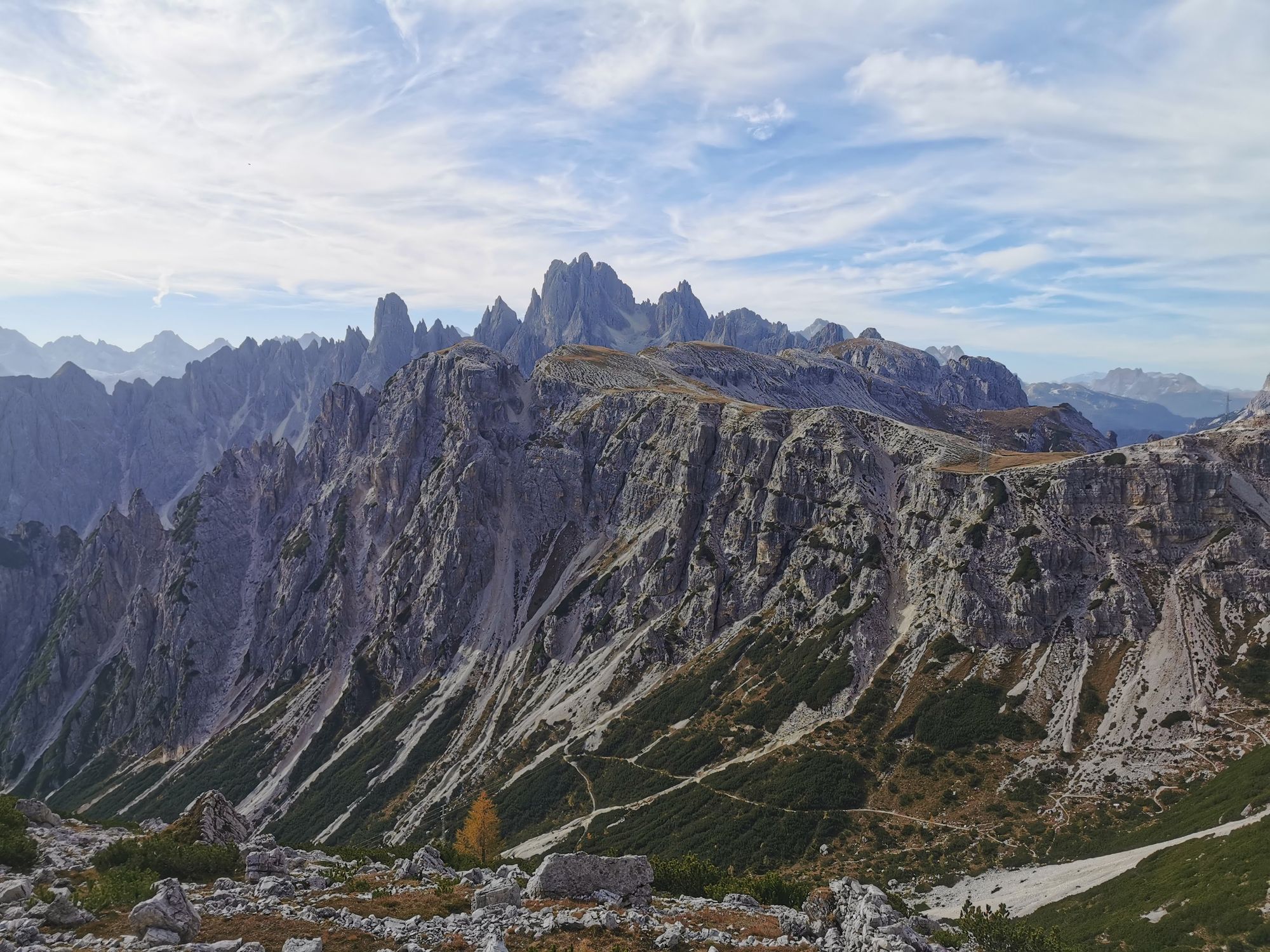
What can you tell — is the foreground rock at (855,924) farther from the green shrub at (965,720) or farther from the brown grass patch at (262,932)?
the green shrub at (965,720)

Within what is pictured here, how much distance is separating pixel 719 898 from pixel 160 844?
38555mm

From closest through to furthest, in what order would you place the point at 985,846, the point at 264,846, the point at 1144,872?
1. the point at 264,846
2. the point at 1144,872
3. the point at 985,846

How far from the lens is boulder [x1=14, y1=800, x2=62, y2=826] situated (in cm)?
5106

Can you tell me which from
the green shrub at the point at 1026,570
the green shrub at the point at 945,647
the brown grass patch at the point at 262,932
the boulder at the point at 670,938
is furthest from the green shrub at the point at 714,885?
the green shrub at the point at 1026,570

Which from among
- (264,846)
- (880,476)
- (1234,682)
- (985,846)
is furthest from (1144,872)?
(880,476)

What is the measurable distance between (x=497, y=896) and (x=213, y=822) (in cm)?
3185

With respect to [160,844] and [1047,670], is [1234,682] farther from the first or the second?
[160,844]

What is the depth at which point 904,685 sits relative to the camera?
422 feet

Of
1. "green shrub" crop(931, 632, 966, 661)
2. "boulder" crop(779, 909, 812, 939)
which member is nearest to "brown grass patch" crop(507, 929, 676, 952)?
"boulder" crop(779, 909, 812, 939)

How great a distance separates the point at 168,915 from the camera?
27.1 metres

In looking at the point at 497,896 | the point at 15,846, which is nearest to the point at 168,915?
the point at 497,896

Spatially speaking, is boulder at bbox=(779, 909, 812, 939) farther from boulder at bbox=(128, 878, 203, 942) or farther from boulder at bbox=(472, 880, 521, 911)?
boulder at bbox=(128, 878, 203, 942)

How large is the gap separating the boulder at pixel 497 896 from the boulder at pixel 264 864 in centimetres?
1631

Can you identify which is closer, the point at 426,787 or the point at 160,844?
the point at 160,844
